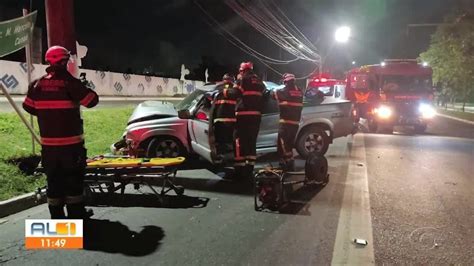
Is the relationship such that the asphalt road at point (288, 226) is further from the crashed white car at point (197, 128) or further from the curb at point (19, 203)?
the crashed white car at point (197, 128)

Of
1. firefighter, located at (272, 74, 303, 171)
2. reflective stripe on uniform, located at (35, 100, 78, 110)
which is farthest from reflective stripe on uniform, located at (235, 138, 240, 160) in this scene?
reflective stripe on uniform, located at (35, 100, 78, 110)

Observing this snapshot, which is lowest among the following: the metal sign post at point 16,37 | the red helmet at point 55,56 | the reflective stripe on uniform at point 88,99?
the reflective stripe on uniform at point 88,99

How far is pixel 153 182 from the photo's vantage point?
24.8 ft

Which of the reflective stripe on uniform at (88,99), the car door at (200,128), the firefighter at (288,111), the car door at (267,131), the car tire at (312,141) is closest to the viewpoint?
the reflective stripe on uniform at (88,99)

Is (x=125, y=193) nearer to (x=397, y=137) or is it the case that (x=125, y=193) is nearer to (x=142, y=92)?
(x=397, y=137)

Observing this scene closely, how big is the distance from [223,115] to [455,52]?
2504cm

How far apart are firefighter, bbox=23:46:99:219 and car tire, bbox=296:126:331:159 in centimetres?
589

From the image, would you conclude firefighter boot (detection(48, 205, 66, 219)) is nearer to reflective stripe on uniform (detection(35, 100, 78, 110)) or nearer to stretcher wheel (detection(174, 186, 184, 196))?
reflective stripe on uniform (detection(35, 100, 78, 110))

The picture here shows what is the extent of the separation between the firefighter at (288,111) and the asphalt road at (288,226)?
1.02 meters

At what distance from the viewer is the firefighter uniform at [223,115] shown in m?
7.36

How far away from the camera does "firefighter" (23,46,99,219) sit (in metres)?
4.71

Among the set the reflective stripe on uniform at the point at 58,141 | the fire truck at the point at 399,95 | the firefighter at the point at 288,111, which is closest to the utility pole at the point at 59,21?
the reflective stripe on uniform at the point at 58,141

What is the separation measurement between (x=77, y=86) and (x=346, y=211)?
3.76m

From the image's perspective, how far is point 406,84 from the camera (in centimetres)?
1614
